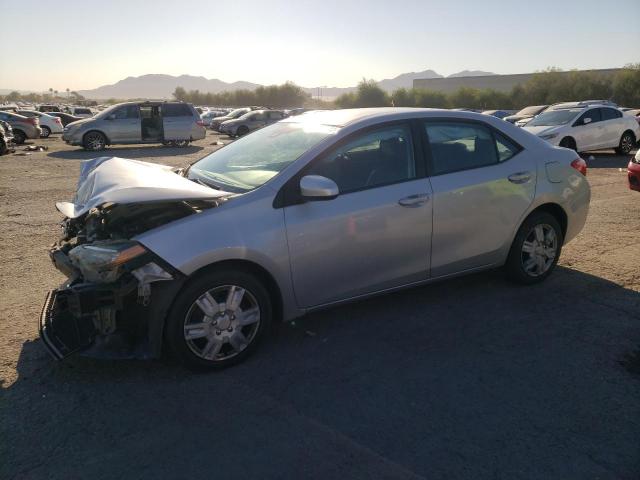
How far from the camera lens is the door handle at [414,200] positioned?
401cm

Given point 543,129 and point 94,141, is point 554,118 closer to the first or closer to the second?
point 543,129

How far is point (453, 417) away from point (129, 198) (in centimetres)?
234

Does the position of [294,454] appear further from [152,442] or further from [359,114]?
[359,114]

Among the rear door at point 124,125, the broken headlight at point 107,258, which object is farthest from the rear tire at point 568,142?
the broken headlight at point 107,258

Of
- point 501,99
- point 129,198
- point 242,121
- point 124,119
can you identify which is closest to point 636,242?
point 129,198

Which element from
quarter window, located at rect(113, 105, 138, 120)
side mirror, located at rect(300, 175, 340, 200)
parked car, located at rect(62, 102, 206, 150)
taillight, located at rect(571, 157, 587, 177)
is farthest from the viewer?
quarter window, located at rect(113, 105, 138, 120)

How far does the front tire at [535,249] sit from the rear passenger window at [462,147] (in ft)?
2.25

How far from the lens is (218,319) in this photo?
344 centimetres

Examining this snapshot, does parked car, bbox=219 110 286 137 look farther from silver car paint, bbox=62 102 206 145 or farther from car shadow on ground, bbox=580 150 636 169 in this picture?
car shadow on ground, bbox=580 150 636 169

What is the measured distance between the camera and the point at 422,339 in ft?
13.0

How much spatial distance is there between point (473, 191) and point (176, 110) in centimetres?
1842

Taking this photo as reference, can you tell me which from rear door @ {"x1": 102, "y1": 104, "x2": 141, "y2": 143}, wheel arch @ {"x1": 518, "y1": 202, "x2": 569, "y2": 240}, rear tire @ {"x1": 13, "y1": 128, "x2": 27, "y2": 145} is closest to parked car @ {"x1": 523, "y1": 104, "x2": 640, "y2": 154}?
wheel arch @ {"x1": 518, "y1": 202, "x2": 569, "y2": 240}

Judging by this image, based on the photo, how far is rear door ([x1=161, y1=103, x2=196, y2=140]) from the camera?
2041cm

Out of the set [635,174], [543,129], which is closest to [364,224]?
[635,174]
